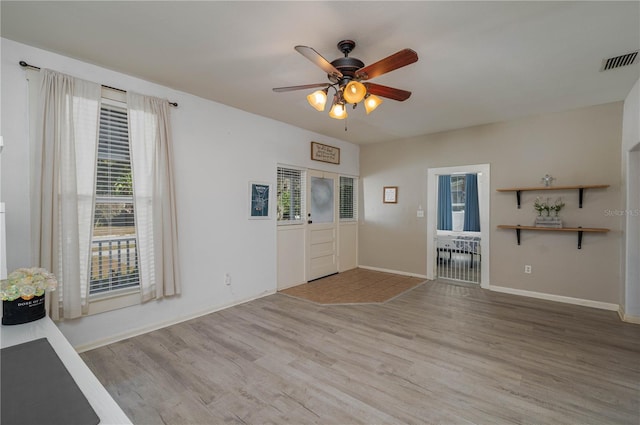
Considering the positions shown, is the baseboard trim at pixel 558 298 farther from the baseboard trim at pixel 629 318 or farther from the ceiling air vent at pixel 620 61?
the ceiling air vent at pixel 620 61

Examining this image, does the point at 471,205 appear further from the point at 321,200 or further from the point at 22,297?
the point at 22,297

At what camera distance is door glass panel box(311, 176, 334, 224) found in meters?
5.16

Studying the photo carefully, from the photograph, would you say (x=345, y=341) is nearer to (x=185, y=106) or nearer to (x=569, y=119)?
(x=185, y=106)

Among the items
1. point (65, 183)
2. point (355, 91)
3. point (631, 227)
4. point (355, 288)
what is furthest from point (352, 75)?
point (631, 227)

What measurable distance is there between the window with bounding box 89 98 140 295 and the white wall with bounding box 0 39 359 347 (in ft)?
0.92

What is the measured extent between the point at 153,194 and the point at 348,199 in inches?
151

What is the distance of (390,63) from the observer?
6.41ft

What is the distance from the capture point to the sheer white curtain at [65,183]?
234 cm

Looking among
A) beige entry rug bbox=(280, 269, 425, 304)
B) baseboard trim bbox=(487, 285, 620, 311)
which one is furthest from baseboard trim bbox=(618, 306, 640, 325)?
beige entry rug bbox=(280, 269, 425, 304)

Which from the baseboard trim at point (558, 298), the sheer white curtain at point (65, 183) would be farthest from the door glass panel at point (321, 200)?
the sheer white curtain at point (65, 183)

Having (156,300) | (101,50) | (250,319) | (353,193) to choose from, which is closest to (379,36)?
(101,50)

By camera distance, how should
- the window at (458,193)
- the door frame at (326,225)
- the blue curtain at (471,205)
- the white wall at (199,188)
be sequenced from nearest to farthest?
the white wall at (199,188)
the door frame at (326,225)
the blue curtain at (471,205)
the window at (458,193)

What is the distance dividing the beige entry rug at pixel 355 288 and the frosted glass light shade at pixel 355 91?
273 cm

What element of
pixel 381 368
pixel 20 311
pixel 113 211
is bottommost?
pixel 381 368
